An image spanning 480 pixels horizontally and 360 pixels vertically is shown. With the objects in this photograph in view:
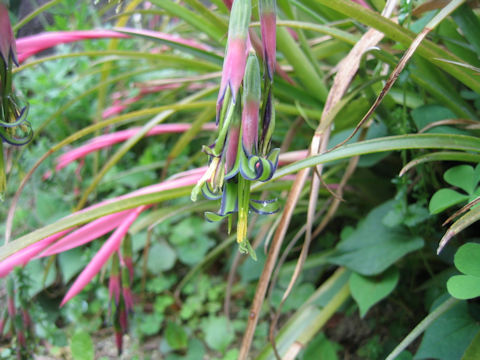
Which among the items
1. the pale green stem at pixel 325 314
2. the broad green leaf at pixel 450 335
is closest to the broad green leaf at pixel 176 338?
the pale green stem at pixel 325 314

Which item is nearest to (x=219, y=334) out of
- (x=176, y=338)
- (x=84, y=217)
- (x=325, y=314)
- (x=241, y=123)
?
(x=176, y=338)

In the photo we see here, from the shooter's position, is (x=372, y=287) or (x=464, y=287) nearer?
(x=464, y=287)

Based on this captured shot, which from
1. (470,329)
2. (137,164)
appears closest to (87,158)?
(137,164)

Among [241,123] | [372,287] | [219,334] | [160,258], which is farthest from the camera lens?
[160,258]

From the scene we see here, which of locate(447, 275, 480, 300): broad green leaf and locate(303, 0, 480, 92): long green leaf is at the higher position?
locate(303, 0, 480, 92): long green leaf

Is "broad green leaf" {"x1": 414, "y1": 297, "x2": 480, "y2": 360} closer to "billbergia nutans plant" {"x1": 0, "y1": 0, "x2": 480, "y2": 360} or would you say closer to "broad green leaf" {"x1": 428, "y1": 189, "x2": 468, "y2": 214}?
"billbergia nutans plant" {"x1": 0, "y1": 0, "x2": 480, "y2": 360}

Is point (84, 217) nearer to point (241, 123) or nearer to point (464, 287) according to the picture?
point (241, 123)

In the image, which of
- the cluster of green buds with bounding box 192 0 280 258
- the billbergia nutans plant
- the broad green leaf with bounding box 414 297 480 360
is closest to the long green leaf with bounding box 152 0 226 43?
the billbergia nutans plant

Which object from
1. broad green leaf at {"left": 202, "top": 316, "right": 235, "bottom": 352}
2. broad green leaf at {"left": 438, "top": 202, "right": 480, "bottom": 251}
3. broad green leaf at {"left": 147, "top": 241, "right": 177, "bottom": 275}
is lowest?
broad green leaf at {"left": 147, "top": 241, "right": 177, "bottom": 275}
